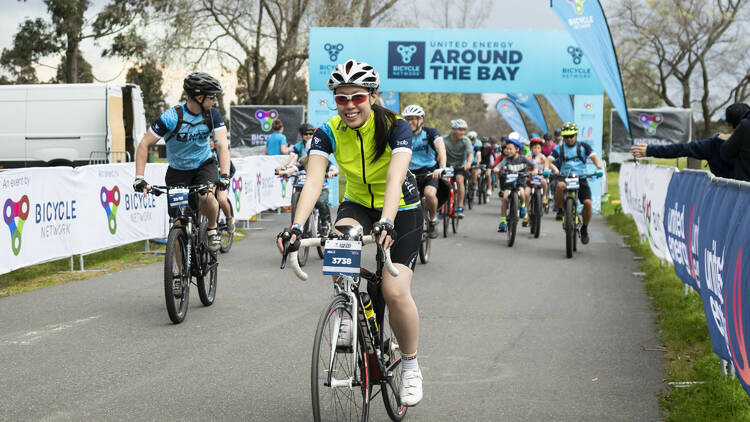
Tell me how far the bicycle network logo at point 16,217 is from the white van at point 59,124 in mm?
11754

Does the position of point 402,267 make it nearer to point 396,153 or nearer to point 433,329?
point 396,153

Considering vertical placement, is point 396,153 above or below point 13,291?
above

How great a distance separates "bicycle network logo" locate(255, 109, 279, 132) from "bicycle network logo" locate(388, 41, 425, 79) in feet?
20.9

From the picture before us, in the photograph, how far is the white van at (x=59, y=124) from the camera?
21.2 metres

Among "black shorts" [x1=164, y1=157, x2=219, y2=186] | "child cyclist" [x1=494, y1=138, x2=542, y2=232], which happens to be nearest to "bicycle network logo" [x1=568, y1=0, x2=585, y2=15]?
"child cyclist" [x1=494, y1=138, x2=542, y2=232]

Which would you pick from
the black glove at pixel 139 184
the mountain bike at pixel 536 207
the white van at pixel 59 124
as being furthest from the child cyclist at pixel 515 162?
the white van at pixel 59 124

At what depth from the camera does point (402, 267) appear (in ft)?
14.9

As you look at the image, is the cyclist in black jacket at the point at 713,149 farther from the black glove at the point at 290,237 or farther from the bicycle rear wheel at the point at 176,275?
the black glove at the point at 290,237

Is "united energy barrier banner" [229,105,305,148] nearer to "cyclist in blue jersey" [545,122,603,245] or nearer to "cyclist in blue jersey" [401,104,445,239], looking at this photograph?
"cyclist in blue jersey" [545,122,603,245]

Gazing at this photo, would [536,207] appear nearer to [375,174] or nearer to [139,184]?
[139,184]

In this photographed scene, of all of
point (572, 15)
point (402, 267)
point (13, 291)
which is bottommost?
point (13, 291)

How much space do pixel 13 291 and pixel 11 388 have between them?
427 cm

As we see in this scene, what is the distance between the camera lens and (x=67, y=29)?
41.7m

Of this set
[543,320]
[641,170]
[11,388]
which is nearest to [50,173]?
[11,388]
